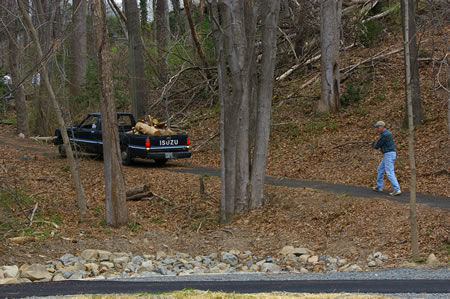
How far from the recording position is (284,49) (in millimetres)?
30359

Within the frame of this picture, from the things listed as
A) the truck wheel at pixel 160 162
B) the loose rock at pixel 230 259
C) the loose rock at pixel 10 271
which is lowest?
the loose rock at pixel 230 259

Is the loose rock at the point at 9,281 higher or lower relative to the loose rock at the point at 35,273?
higher

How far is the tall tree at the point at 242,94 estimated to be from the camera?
14383 millimetres

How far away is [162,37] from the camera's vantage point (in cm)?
3425

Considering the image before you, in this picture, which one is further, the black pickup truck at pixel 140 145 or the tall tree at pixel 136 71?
the tall tree at pixel 136 71

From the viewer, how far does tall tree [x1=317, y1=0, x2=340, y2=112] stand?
24344mm

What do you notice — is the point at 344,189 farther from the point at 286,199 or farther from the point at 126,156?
the point at 126,156

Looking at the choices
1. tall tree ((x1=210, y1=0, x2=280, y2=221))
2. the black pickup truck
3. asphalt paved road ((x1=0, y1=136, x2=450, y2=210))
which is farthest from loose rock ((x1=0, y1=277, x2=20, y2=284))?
the black pickup truck

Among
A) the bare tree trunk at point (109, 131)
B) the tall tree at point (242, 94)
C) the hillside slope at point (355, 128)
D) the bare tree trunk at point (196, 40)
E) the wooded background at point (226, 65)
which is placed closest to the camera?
the bare tree trunk at point (109, 131)

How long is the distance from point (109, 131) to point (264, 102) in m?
3.99

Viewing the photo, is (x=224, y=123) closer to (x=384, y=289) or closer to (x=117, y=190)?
(x=117, y=190)

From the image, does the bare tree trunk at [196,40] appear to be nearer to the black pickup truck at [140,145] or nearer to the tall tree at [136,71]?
the tall tree at [136,71]

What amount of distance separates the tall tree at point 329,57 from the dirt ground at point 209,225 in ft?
28.4

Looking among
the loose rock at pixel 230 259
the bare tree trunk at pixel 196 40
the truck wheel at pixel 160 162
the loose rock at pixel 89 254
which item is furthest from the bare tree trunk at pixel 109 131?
the bare tree trunk at pixel 196 40
